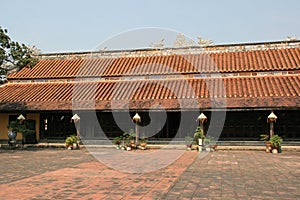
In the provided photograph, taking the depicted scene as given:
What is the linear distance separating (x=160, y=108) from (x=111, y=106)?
2966mm

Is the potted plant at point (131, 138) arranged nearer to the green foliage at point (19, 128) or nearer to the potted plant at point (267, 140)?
the green foliage at point (19, 128)

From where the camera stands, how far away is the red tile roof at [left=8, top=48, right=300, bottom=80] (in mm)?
21688

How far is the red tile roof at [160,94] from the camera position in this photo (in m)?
18.2

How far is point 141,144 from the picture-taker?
19.1 m

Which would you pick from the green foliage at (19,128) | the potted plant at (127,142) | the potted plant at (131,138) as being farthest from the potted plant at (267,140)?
the green foliage at (19,128)

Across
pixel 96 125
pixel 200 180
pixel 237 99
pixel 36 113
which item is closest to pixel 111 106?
pixel 96 125

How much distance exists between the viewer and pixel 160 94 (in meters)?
20.2

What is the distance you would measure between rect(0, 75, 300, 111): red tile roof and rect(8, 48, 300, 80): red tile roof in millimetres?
874

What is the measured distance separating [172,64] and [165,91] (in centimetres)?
379

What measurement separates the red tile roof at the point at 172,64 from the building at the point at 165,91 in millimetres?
66

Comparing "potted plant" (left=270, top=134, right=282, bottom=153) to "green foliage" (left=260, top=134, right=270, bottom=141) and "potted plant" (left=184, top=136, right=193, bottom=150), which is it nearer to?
"green foliage" (left=260, top=134, right=270, bottom=141)

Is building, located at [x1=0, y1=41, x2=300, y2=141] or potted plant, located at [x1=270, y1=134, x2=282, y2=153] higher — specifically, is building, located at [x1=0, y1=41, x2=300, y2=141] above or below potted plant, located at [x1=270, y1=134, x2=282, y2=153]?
above

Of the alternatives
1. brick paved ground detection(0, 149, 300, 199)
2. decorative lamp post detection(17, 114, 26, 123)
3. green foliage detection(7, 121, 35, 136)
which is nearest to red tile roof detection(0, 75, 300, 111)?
decorative lamp post detection(17, 114, 26, 123)

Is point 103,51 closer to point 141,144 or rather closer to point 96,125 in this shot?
point 96,125
